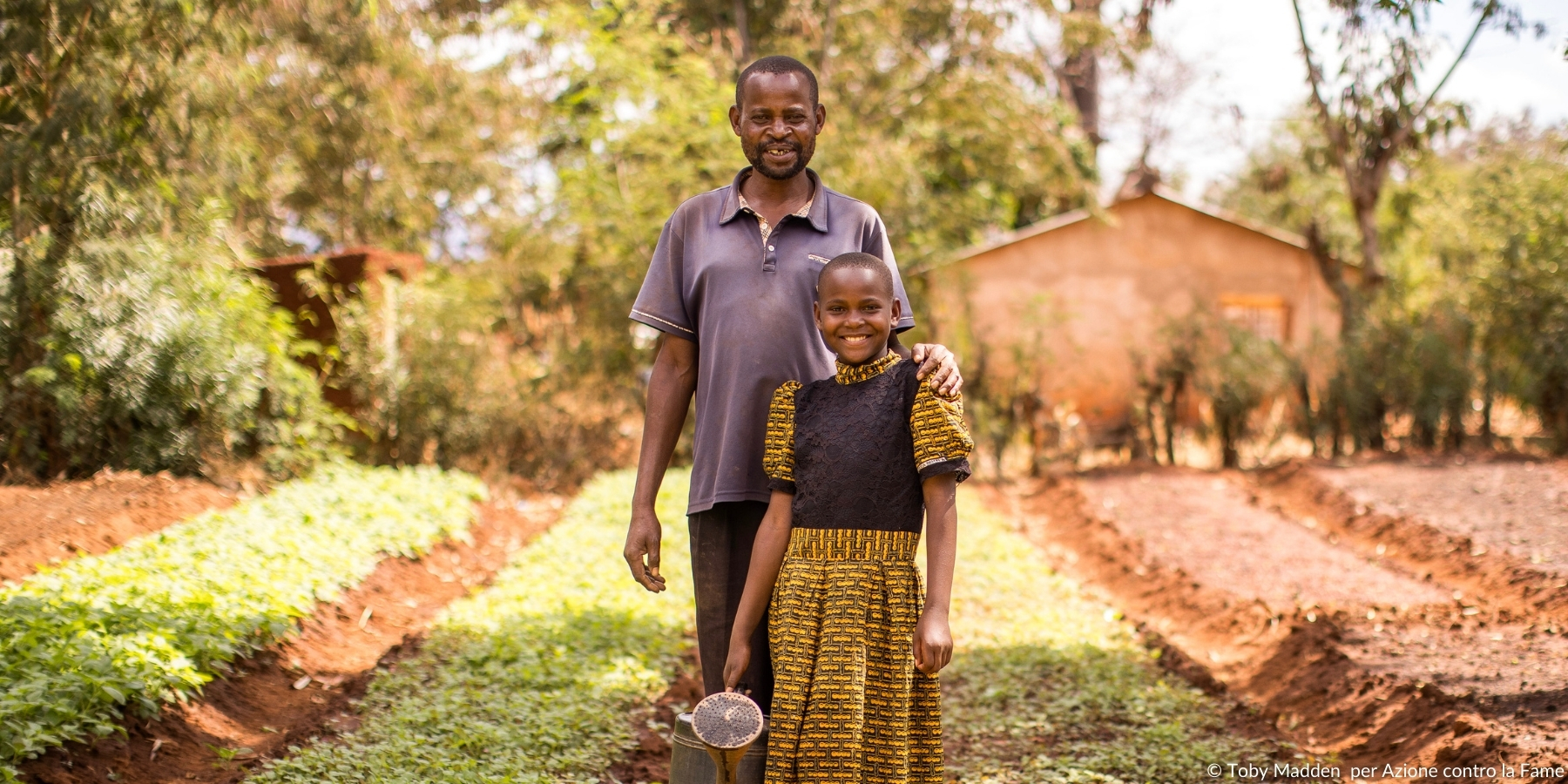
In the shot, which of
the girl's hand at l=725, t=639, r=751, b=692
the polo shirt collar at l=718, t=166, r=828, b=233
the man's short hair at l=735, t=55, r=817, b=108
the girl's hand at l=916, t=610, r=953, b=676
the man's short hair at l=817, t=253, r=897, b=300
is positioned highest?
the man's short hair at l=735, t=55, r=817, b=108

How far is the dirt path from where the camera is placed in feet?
15.5

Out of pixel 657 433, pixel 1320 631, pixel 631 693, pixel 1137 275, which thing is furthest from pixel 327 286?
pixel 1137 275

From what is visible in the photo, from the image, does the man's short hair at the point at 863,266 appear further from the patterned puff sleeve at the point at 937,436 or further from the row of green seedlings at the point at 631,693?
the row of green seedlings at the point at 631,693

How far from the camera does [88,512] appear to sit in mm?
7242

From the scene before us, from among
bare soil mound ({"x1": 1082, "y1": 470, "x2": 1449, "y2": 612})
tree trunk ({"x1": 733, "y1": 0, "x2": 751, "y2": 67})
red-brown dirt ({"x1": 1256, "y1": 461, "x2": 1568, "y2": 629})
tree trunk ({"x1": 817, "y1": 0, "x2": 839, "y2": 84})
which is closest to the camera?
red-brown dirt ({"x1": 1256, "y1": 461, "x2": 1568, "y2": 629})

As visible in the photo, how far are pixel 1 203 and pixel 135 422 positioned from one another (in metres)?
1.73

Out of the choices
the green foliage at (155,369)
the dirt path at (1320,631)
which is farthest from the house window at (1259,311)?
the green foliage at (155,369)

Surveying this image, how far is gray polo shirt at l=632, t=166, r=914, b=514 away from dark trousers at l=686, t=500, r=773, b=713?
7cm

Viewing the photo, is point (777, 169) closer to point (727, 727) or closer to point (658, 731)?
point (727, 727)

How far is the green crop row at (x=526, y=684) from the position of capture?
4.19 m

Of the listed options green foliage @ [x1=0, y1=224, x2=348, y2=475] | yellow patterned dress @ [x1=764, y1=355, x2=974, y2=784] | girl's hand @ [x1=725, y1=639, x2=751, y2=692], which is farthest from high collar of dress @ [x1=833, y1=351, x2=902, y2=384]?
green foliage @ [x1=0, y1=224, x2=348, y2=475]

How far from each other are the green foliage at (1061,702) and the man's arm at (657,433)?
203 centimetres

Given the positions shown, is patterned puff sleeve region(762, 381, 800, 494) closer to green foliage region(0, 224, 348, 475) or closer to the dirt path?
the dirt path

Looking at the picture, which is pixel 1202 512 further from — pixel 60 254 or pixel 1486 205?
pixel 60 254
